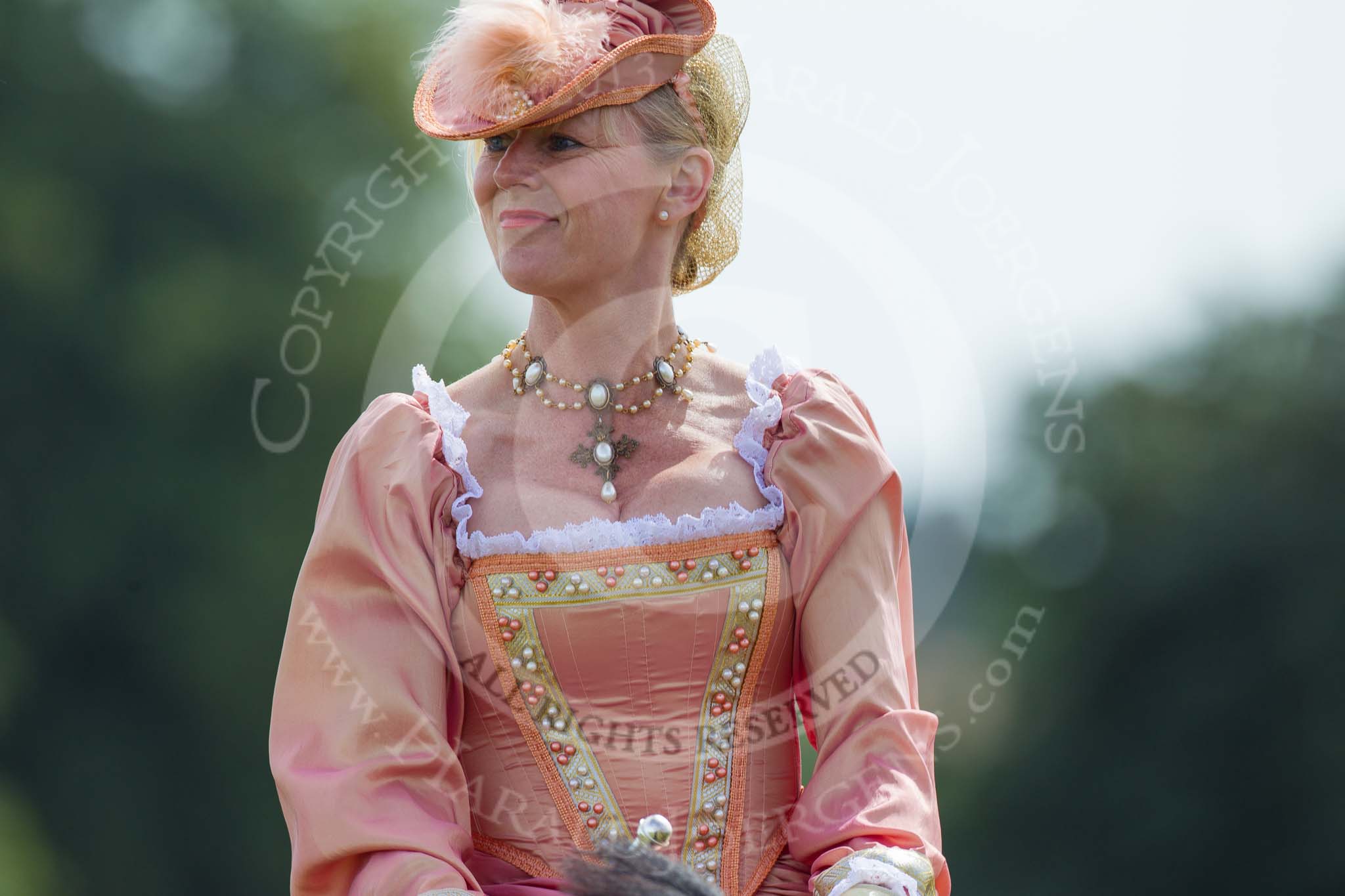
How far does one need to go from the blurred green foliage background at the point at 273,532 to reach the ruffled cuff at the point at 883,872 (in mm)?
5028

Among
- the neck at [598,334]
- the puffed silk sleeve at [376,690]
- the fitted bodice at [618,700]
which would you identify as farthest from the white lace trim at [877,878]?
the neck at [598,334]

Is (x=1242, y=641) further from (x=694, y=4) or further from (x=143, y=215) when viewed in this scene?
(x=694, y=4)

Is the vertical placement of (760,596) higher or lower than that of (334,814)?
higher

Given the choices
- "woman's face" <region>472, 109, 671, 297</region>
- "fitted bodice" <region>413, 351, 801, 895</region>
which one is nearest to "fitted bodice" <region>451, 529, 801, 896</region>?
"fitted bodice" <region>413, 351, 801, 895</region>

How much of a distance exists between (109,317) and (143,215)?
23.5 inches

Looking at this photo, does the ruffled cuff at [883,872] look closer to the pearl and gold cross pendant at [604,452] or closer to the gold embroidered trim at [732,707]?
the gold embroidered trim at [732,707]

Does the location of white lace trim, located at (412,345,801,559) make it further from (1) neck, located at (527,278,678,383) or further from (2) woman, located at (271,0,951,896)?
(1) neck, located at (527,278,678,383)

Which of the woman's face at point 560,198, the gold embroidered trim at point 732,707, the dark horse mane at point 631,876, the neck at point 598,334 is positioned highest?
the woman's face at point 560,198

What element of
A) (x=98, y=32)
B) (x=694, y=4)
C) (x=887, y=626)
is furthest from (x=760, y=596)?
(x=98, y=32)

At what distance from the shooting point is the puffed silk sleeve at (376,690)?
9.00 ft

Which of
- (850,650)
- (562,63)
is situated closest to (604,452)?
(850,650)

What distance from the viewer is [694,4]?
308 cm

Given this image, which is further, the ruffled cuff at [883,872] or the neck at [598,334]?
the neck at [598,334]

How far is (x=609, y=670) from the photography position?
2.95 meters
